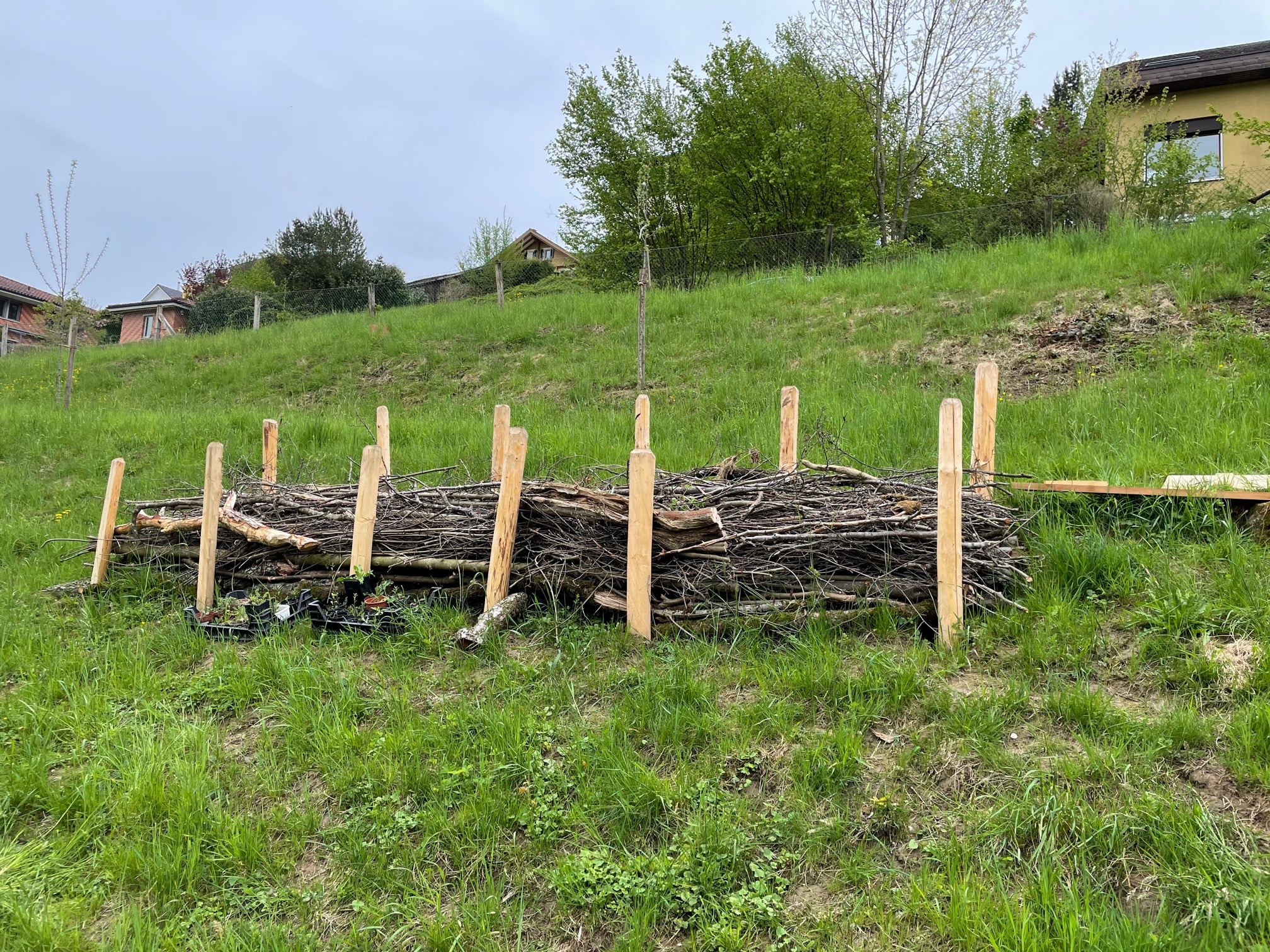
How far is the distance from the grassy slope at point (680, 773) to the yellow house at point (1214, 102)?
19.1 metres

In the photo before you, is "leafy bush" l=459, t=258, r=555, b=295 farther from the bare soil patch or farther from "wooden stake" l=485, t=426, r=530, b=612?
"wooden stake" l=485, t=426, r=530, b=612

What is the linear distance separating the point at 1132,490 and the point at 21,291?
5784cm

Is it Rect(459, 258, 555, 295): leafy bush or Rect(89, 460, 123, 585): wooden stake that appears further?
Rect(459, 258, 555, 295): leafy bush

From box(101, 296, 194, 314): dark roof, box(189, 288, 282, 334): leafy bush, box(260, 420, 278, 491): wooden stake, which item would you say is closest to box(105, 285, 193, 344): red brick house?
box(101, 296, 194, 314): dark roof

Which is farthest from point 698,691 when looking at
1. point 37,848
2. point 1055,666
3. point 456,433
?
point 456,433

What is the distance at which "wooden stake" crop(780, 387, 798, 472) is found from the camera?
5.66 m

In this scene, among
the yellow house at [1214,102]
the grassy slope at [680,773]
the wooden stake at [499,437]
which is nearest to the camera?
the grassy slope at [680,773]

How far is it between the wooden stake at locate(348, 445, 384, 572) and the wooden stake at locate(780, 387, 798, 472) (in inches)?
117

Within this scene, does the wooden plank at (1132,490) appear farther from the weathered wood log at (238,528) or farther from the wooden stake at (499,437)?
the weathered wood log at (238,528)

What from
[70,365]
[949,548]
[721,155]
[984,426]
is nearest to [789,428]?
[984,426]

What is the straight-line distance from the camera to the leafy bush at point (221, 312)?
2320 cm

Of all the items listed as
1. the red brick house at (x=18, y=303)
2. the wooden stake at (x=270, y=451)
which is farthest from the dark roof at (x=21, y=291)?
the wooden stake at (x=270, y=451)

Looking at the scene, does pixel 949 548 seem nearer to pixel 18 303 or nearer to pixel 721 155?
pixel 721 155

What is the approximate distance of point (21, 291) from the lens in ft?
146
